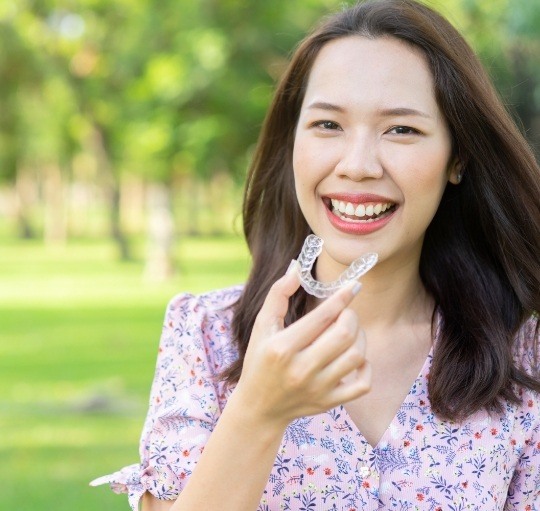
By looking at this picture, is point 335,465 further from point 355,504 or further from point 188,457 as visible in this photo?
point 188,457

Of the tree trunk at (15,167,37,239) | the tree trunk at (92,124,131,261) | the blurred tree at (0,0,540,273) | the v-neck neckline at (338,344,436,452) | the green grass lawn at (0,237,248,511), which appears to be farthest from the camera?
the tree trunk at (15,167,37,239)

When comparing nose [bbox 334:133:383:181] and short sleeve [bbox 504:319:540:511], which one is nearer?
nose [bbox 334:133:383:181]

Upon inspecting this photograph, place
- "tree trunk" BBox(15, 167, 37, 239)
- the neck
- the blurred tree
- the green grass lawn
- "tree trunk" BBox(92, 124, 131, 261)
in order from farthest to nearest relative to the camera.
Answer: "tree trunk" BBox(15, 167, 37, 239) → "tree trunk" BBox(92, 124, 131, 261) → the blurred tree → the green grass lawn → the neck

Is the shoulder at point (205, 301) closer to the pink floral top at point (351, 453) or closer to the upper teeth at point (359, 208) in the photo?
the pink floral top at point (351, 453)

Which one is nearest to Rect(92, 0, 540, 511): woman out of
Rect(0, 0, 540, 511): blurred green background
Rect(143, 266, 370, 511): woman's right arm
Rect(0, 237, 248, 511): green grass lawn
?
Rect(143, 266, 370, 511): woman's right arm

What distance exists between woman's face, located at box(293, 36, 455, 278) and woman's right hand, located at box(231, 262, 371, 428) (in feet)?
1.64

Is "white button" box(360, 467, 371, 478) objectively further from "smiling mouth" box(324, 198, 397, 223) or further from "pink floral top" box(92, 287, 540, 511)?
"smiling mouth" box(324, 198, 397, 223)

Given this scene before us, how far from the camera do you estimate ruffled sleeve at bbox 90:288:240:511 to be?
7.38 ft

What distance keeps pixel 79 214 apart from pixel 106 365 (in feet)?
139

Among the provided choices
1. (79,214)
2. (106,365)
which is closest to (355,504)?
(106,365)

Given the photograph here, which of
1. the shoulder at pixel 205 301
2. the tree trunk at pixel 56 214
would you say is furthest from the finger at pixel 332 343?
the tree trunk at pixel 56 214

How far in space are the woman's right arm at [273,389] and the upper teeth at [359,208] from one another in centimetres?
47

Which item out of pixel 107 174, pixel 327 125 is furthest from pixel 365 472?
pixel 107 174

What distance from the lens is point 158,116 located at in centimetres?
1888
